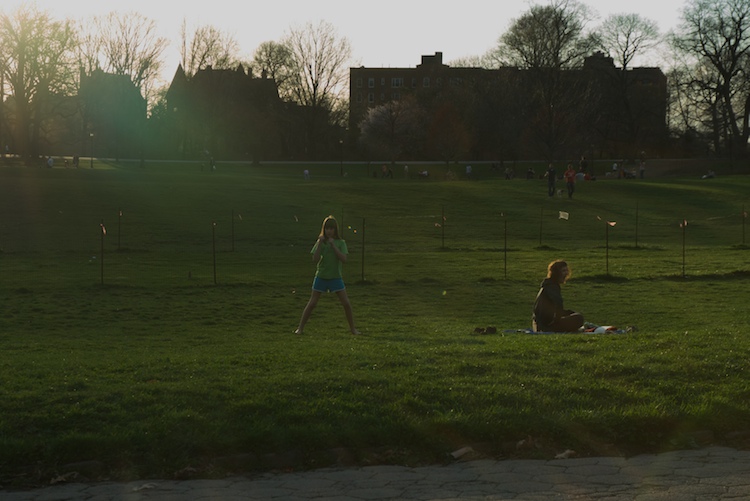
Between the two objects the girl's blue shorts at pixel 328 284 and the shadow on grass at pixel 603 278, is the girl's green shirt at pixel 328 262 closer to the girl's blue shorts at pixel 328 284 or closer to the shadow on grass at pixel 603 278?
the girl's blue shorts at pixel 328 284

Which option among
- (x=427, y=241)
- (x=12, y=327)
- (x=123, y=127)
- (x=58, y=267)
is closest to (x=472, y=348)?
(x=12, y=327)

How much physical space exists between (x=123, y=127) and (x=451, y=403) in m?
94.6

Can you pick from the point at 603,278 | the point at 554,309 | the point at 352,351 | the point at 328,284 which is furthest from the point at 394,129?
the point at 352,351

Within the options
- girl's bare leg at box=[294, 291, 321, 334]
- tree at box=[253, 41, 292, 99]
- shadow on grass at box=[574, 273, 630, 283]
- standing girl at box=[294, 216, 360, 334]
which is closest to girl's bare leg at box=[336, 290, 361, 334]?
standing girl at box=[294, 216, 360, 334]

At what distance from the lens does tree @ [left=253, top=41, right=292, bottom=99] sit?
11144 cm

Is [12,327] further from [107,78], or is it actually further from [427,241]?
[107,78]

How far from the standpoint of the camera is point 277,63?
112 metres

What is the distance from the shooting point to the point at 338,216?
51.6 metres

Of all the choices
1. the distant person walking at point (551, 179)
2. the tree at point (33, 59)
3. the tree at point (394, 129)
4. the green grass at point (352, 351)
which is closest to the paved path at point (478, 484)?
the green grass at point (352, 351)

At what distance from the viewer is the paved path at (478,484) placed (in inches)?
271

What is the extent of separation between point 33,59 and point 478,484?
7120cm

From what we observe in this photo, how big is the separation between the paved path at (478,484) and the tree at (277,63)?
106m

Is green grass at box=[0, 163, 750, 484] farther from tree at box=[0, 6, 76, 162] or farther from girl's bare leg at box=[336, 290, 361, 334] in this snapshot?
tree at box=[0, 6, 76, 162]

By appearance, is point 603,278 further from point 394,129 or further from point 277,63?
point 277,63
